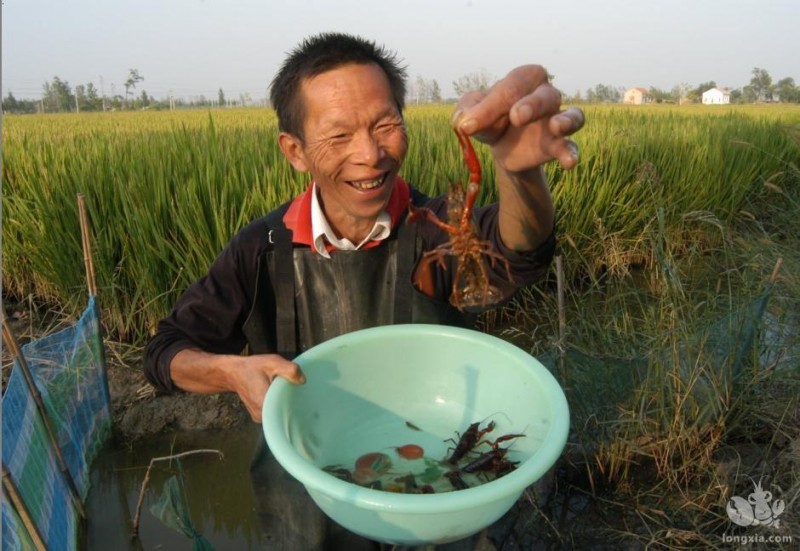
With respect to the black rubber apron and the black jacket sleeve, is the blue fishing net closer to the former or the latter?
the black jacket sleeve

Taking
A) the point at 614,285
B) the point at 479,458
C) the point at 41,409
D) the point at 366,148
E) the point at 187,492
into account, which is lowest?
the point at 187,492

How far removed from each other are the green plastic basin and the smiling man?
137 mm

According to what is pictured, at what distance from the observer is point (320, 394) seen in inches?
59.7

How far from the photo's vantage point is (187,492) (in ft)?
9.18

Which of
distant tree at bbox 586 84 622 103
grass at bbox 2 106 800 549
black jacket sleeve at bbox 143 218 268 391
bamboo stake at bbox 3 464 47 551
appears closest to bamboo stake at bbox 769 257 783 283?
grass at bbox 2 106 800 549

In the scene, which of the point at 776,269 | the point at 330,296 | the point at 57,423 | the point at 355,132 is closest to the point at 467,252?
the point at 355,132

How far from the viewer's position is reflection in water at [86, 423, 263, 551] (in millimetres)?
2537

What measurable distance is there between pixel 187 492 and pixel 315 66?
2.12 meters

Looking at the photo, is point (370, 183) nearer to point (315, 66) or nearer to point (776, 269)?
point (315, 66)

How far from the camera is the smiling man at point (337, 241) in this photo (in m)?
1.52

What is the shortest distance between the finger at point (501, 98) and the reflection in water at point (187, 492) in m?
2.10

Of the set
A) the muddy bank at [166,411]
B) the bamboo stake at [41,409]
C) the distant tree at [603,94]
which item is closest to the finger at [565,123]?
the bamboo stake at [41,409]

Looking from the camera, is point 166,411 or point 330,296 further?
point 166,411

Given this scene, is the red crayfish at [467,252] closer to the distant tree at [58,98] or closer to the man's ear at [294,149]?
the man's ear at [294,149]
